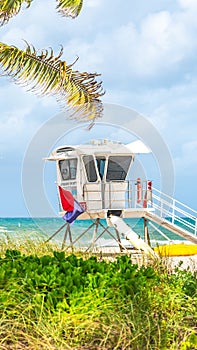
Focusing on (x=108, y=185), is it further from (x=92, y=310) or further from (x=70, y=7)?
(x=92, y=310)

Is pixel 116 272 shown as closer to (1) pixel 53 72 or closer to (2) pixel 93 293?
(2) pixel 93 293

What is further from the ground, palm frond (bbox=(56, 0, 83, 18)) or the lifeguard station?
palm frond (bbox=(56, 0, 83, 18))

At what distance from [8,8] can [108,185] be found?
669 centimetres

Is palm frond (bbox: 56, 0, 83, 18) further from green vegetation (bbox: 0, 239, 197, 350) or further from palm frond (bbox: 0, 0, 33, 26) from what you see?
green vegetation (bbox: 0, 239, 197, 350)

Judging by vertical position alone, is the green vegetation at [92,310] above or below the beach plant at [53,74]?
below

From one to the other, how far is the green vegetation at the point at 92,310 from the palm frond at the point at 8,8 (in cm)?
933

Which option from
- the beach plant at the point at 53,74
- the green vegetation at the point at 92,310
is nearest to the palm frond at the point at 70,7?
the beach plant at the point at 53,74

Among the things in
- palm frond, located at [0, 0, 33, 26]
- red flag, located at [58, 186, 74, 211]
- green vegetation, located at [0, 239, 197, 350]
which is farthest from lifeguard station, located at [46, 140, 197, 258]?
green vegetation, located at [0, 239, 197, 350]

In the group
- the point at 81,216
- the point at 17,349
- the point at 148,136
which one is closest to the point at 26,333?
the point at 17,349

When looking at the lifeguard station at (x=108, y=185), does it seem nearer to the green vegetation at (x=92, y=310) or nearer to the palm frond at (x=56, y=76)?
the palm frond at (x=56, y=76)

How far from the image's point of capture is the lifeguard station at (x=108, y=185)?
18250mm

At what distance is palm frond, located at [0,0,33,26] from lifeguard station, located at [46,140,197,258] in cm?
518

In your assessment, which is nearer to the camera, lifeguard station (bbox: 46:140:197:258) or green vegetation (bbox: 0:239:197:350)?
green vegetation (bbox: 0:239:197:350)

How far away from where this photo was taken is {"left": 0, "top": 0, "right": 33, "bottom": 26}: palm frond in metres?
14.1
